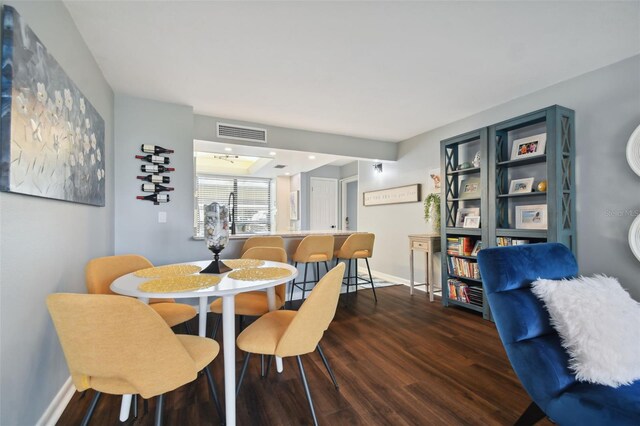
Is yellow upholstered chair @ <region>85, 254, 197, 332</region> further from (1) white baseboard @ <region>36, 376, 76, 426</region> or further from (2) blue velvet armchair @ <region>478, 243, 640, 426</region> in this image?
(2) blue velvet armchair @ <region>478, 243, 640, 426</region>

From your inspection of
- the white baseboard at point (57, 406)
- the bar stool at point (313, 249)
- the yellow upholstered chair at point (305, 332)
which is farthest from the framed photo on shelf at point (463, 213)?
the white baseboard at point (57, 406)

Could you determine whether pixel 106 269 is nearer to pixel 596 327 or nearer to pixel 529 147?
pixel 596 327

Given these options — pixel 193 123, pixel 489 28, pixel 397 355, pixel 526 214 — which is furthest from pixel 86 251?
pixel 526 214

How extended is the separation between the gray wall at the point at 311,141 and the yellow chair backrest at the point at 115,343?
116 inches

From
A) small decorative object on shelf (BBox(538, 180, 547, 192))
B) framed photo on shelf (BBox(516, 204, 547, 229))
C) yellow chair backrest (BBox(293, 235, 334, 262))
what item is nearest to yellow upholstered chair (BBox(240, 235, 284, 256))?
yellow chair backrest (BBox(293, 235, 334, 262))

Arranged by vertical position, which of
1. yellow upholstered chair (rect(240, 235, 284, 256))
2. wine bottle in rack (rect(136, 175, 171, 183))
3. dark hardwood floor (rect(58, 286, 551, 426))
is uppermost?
wine bottle in rack (rect(136, 175, 171, 183))

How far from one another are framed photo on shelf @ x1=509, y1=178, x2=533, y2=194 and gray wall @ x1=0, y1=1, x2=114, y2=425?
3.79m

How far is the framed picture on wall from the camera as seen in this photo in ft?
23.4

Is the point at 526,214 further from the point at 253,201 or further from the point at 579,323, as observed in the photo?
the point at 253,201

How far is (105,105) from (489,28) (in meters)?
3.30

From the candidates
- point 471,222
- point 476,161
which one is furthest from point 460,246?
point 476,161

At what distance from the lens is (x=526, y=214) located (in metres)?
2.96

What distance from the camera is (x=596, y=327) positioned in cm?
119

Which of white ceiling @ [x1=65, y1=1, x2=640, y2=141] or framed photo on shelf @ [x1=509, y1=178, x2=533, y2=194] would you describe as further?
framed photo on shelf @ [x1=509, y1=178, x2=533, y2=194]
